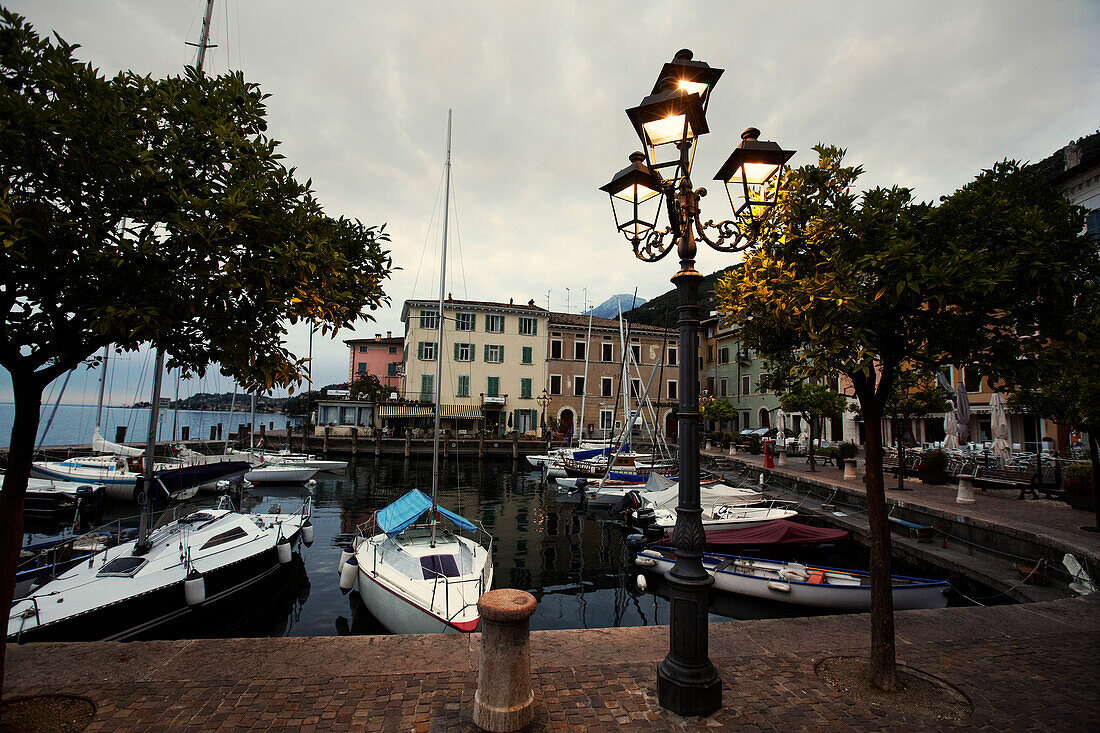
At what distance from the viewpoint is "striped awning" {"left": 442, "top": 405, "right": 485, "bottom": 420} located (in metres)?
44.0

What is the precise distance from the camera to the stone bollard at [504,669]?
411cm

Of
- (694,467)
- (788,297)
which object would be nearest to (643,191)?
(788,297)

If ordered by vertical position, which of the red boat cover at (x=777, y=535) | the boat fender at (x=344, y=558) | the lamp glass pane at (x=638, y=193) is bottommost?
the boat fender at (x=344, y=558)

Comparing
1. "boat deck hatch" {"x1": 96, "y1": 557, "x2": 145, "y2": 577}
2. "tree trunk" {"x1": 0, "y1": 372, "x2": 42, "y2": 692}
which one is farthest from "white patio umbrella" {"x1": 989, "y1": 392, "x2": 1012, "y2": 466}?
"boat deck hatch" {"x1": 96, "y1": 557, "x2": 145, "y2": 577}

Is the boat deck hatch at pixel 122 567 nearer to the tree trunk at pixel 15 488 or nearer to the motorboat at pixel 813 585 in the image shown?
the tree trunk at pixel 15 488

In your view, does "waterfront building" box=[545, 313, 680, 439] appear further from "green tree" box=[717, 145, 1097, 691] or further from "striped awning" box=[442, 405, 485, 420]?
"green tree" box=[717, 145, 1097, 691]

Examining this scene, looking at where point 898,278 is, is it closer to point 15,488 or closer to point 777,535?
point 15,488

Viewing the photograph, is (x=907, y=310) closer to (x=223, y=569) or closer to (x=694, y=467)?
(x=694, y=467)

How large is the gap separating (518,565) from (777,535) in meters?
7.13

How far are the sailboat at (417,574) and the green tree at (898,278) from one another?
6443 millimetres

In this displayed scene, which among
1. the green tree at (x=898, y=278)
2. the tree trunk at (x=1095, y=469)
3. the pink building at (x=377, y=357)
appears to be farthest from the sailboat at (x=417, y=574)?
the pink building at (x=377, y=357)

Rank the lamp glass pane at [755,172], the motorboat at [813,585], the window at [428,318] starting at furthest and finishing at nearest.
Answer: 1. the window at [428,318]
2. the motorboat at [813,585]
3. the lamp glass pane at [755,172]

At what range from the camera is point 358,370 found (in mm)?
56312

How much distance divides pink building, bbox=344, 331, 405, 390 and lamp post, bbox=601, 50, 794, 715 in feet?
175
